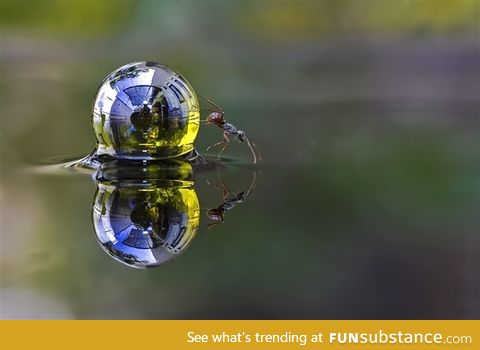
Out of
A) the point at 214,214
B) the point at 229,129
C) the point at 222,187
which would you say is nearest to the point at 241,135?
the point at 229,129

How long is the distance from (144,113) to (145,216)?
0.33 m

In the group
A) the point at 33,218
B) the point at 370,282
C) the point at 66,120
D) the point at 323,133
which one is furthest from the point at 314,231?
the point at 66,120

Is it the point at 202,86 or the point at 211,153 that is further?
the point at 202,86

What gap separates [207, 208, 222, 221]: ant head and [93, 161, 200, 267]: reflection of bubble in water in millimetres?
23

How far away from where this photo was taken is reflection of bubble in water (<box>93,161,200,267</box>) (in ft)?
3.87

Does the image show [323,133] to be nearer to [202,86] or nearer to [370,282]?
[202,86]

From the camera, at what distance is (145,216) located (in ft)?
4.29

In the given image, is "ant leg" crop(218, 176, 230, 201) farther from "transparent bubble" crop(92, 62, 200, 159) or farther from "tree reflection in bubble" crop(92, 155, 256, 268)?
"transparent bubble" crop(92, 62, 200, 159)

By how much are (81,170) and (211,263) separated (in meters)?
0.63

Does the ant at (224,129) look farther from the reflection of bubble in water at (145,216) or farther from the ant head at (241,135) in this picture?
the reflection of bubble in water at (145,216)

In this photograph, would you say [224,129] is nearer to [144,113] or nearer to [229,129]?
[229,129]

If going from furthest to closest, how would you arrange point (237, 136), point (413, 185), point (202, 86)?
point (202, 86), point (237, 136), point (413, 185)

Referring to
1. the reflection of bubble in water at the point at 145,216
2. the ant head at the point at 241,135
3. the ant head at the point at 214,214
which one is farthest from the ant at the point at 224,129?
the ant head at the point at 214,214

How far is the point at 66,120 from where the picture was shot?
8.16ft
